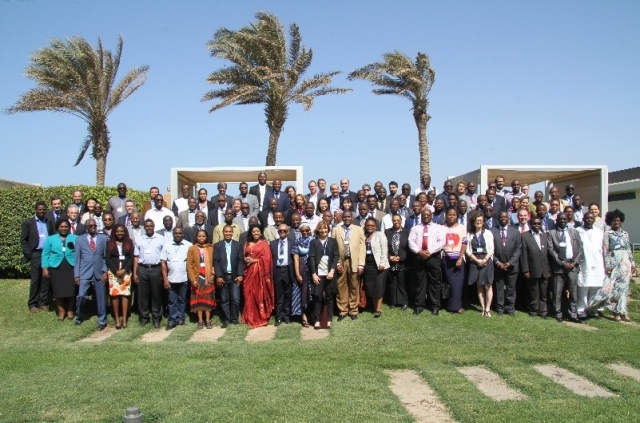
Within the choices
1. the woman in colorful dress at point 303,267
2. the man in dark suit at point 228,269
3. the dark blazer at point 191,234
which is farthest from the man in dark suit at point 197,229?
the woman in colorful dress at point 303,267

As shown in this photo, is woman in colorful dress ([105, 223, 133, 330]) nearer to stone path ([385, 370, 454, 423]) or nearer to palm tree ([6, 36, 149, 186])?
stone path ([385, 370, 454, 423])

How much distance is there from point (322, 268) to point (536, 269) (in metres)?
4.03

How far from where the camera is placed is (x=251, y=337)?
9703 millimetres

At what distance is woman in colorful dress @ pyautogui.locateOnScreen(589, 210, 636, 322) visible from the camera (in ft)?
35.7

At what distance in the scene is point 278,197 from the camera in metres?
12.8

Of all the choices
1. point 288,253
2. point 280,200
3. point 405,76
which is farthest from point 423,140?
point 288,253

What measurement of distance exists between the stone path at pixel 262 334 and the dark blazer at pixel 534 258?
4781 millimetres

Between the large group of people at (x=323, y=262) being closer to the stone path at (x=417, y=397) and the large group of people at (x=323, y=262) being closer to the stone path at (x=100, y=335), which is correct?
the stone path at (x=100, y=335)

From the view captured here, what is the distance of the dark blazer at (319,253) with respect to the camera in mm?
10281

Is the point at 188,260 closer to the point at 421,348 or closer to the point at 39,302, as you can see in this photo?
the point at 39,302

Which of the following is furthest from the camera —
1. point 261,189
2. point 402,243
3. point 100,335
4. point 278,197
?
point 261,189

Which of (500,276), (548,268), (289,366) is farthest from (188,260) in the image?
(548,268)

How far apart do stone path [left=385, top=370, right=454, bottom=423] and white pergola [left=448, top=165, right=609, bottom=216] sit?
7.37 m

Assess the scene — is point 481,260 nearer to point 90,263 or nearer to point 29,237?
point 90,263
